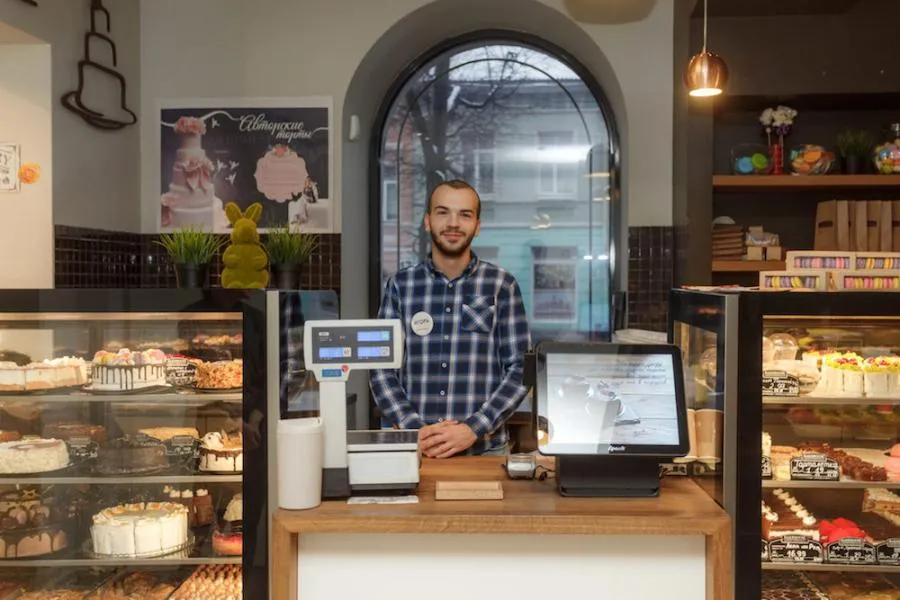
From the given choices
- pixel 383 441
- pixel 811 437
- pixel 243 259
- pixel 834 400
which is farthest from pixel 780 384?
pixel 243 259

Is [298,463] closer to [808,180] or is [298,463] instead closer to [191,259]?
[191,259]

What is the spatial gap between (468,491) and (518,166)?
336cm

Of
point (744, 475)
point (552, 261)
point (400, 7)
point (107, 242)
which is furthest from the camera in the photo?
point (552, 261)

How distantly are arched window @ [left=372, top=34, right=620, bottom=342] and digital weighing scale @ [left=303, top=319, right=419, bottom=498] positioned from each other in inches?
121

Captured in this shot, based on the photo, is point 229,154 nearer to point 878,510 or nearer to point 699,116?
point 699,116

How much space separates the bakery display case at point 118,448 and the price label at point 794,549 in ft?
4.66

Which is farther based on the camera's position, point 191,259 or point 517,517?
point 191,259

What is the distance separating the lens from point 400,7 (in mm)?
4547

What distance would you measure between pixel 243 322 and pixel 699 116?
288 centimetres

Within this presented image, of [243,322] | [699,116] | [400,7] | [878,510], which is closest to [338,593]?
[243,322]

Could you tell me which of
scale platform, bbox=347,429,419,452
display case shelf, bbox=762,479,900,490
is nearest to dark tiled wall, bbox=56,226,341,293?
scale platform, bbox=347,429,419,452

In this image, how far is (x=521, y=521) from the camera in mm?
1970

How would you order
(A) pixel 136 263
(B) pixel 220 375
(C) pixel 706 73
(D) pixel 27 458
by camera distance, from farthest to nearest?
(A) pixel 136 263
(C) pixel 706 73
(D) pixel 27 458
(B) pixel 220 375

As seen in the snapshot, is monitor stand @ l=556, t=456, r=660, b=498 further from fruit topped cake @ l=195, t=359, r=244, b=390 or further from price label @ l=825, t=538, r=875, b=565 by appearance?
fruit topped cake @ l=195, t=359, r=244, b=390
